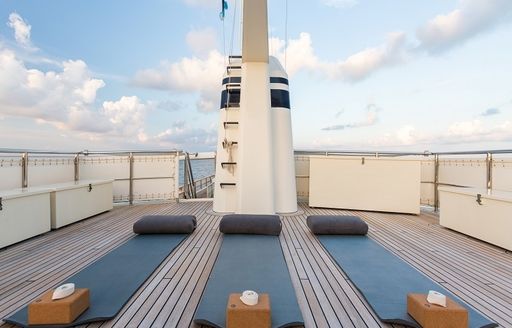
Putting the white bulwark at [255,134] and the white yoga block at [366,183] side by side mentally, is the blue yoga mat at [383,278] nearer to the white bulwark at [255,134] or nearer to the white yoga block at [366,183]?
the white bulwark at [255,134]

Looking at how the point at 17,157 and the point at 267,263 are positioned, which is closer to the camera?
the point at 267,263

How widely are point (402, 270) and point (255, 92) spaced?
11.8 ft

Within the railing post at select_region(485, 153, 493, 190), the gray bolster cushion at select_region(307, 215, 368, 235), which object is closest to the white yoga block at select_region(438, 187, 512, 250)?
the railing post at select_region(485, 153, 493, 190)

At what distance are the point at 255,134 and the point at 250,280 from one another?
9.87ft

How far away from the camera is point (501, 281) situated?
2.44 m

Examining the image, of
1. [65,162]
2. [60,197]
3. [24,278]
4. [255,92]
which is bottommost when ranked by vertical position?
[24,278]

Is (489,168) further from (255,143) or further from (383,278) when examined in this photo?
(255,143)

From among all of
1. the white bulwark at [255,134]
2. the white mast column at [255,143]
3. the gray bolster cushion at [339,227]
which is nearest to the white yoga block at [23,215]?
the white bulwark at [255,134]

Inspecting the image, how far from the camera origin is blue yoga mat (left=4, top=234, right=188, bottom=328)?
1816 millimetres

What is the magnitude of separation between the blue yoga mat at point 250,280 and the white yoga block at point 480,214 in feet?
9.15

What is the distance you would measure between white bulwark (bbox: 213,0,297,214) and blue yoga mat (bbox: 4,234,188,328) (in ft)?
5.93

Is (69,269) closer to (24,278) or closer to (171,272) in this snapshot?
(24,278)

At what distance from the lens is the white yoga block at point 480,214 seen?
328 cm

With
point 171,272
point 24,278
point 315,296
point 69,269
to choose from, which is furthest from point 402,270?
point 24,278
